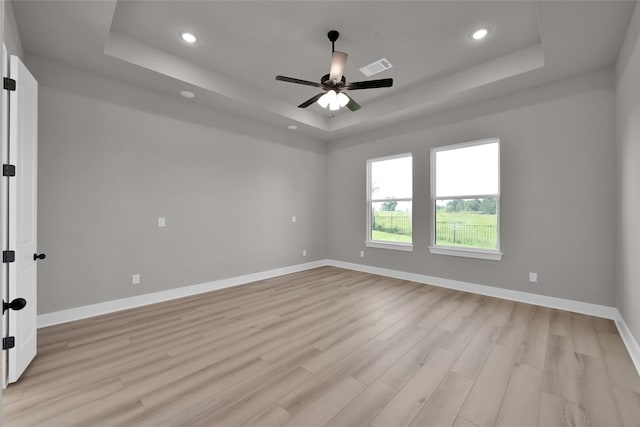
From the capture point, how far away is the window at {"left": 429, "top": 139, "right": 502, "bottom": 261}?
4500 millimetres

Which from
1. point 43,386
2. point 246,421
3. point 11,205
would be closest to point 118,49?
point 11,205

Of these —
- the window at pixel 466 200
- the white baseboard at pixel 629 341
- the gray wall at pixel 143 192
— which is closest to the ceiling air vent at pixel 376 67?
the window at pixel 466 200

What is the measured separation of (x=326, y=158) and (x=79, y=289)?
4872mm

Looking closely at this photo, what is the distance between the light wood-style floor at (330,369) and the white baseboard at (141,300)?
155 millimetres

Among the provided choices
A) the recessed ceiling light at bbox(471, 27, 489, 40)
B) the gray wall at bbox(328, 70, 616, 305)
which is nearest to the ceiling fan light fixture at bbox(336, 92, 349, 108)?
the recessed ceiling light at bbox(471, 27, 489, 40)

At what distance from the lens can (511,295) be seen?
14.0 ft

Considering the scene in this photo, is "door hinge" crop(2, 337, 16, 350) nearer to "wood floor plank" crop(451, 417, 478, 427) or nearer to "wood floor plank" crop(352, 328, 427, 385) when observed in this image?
"wood floor plank" crop(352, 328, 427, 385)

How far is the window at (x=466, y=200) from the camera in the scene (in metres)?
4.50

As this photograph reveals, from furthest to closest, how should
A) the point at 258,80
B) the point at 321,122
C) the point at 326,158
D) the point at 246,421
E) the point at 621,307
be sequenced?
the point at 326,158 → the point at 321,122 → the point at 258,80 → the point at 621,307 → the point at 246,421

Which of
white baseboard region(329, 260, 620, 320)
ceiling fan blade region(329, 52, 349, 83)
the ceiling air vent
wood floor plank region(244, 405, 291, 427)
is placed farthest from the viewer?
the ceiling air vent

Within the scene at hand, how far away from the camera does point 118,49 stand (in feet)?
11.1

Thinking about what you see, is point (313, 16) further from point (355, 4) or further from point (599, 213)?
point (599, 213)

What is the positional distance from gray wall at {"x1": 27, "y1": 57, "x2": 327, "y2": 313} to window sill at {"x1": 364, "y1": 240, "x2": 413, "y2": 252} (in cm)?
165

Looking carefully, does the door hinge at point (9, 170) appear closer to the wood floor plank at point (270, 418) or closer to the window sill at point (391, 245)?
the wood floor plank at point (270, 418)
